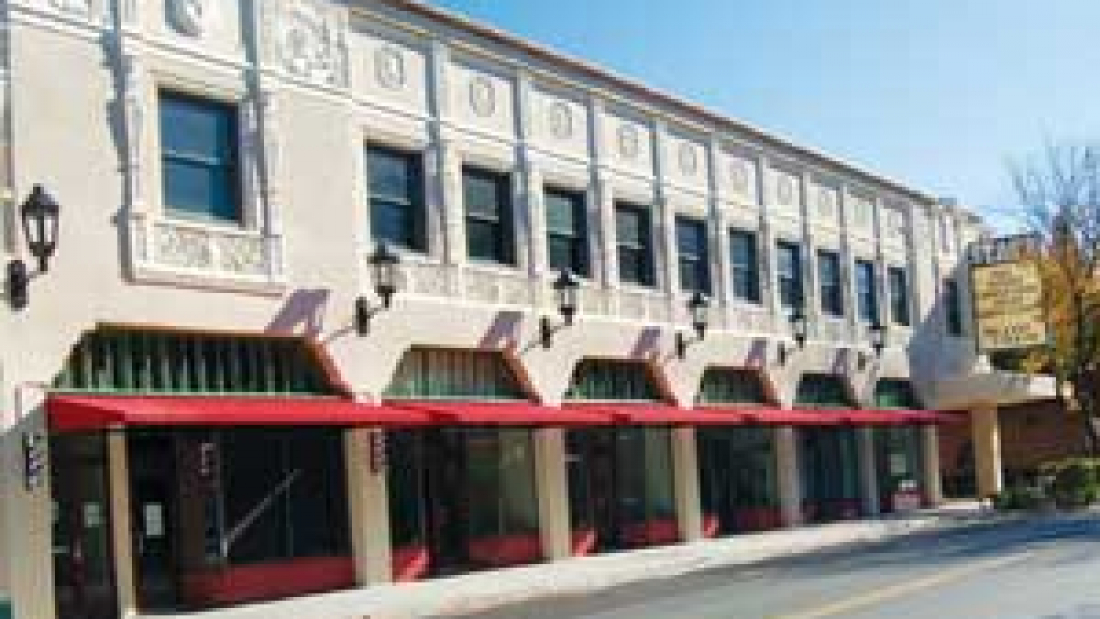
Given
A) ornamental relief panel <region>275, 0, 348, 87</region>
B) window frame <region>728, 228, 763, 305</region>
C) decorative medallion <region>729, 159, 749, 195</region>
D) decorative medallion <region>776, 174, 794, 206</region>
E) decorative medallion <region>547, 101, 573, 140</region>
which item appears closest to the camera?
ornamental relief panel <region>275, 0, 348, 87</region>

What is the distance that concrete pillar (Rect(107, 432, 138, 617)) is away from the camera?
21516mm

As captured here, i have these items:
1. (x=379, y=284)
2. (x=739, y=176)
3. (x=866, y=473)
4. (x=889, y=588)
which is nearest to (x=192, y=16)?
(x=379, y=284)

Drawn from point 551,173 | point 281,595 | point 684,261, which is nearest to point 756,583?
point 281,595

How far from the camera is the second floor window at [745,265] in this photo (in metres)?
37.8

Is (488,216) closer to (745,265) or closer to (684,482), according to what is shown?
(684,482)

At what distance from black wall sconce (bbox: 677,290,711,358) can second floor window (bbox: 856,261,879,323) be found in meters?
9.81

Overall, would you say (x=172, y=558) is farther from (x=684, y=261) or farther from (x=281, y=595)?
(x=684, y=261)

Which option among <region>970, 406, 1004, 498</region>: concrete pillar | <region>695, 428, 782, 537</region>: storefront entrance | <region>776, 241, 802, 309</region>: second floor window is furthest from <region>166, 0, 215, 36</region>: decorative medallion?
<region>970, 406, 1004, 498</region>: concrete pillar

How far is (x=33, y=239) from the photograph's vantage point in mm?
20359

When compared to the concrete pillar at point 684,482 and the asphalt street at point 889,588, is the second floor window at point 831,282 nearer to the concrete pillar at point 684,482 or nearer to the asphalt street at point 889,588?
the concrete pillar at point 684,482

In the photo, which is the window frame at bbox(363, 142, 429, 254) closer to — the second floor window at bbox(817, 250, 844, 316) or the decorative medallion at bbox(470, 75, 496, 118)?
the decorative medallion at bbox(470, 75, 496, 118)

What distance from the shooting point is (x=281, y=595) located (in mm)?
23984

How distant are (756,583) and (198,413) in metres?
7.37

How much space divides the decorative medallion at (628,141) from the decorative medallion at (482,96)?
4619 millimetres
